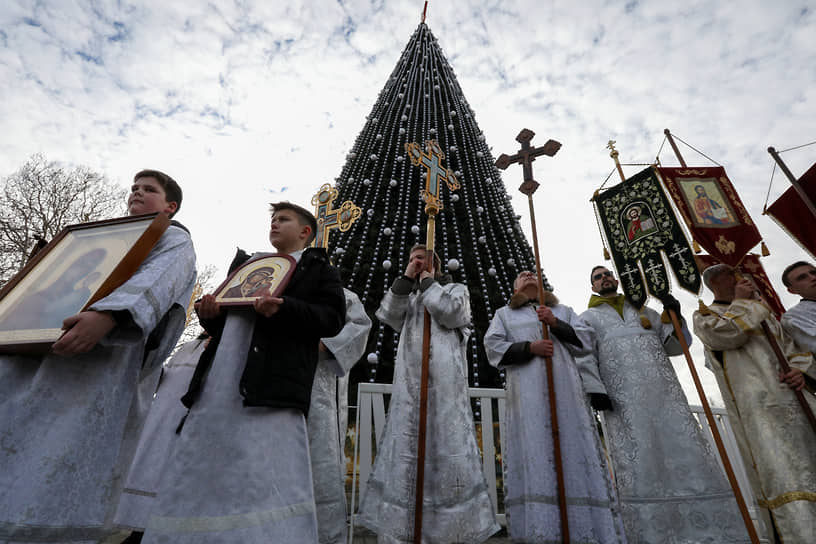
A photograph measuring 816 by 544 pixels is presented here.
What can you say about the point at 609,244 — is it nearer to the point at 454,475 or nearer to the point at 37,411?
the point at 454,475

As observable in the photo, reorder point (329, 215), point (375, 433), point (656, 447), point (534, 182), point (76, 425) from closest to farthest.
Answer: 1. point (76, 425)
2. point (656, 447)
3. point (534, 182)
4. point (375, 433)
5. point (329, 215)

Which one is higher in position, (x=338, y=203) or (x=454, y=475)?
(x=338, y=203)

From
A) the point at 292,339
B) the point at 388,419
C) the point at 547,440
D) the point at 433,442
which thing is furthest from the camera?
the point at 547,440

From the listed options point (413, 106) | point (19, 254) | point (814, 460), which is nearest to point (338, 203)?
point (413, 106)

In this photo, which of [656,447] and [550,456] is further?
[656,447]

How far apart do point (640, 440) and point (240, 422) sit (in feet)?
9.48

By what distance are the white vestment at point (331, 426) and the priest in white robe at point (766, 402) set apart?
Result: 2.98 m

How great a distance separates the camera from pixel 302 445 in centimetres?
152

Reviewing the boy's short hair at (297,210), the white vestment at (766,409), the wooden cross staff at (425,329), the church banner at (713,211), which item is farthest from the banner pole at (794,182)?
the boy's short hair at (297,210)

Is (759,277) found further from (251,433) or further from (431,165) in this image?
(251,433)

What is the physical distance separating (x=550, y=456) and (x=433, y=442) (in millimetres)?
843

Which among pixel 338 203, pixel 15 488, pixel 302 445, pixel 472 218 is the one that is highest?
pixel 338 203

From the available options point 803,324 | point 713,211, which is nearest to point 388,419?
point 803,324

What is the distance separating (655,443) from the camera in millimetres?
2898
